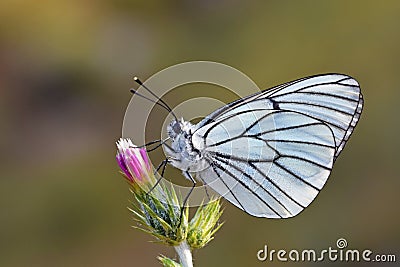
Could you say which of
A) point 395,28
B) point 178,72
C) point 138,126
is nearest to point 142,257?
point 178,72

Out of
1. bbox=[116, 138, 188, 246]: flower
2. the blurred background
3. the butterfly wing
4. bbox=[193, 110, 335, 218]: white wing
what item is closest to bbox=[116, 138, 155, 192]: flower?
bbox=[116, 138, 188, 246]: flower

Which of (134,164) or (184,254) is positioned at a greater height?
(134,164)

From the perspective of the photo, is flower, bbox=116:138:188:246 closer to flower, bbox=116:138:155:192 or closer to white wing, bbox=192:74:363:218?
flower, bbox=116:138:155:192

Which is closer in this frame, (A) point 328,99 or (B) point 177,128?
(B) point 177,128

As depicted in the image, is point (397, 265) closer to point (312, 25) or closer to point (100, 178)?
point (312, 25)

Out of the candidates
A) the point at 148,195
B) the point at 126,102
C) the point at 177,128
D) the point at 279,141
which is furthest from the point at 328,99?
the point at 126,102

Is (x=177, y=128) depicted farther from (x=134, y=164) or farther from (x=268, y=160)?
(x=268, y=160)
